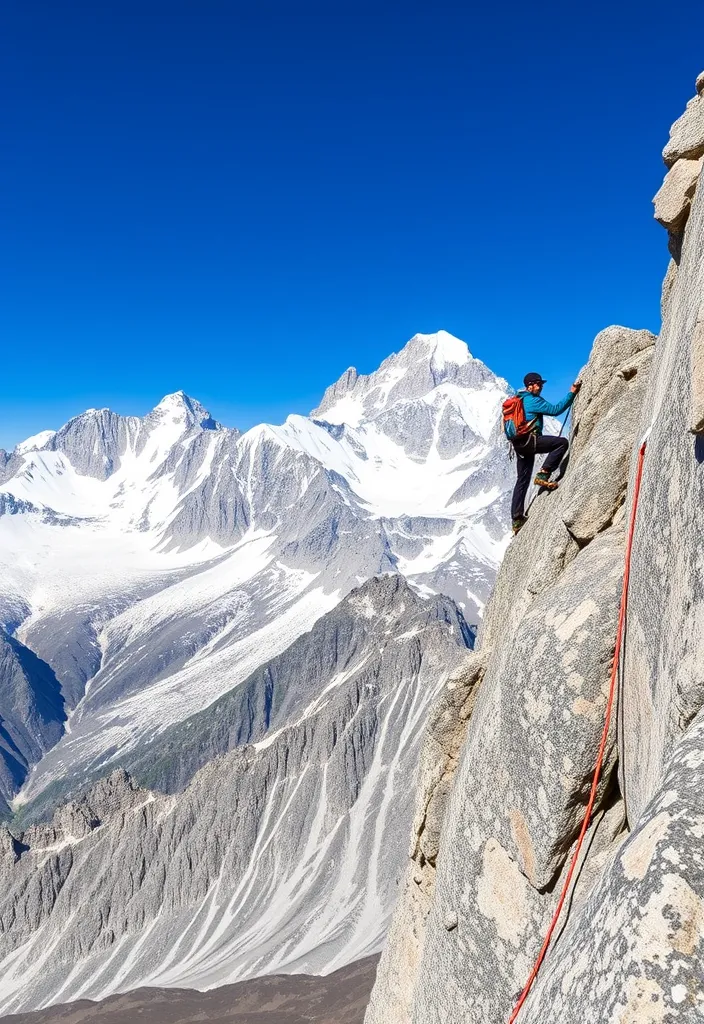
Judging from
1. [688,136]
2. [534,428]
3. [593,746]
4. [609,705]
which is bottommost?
[593,746]

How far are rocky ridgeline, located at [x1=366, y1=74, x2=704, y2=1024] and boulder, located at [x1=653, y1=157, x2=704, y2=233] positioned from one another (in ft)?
0.13

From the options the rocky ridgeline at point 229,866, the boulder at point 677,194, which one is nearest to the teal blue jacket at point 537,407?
the boulder at point 677,194

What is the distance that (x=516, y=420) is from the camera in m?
14.6

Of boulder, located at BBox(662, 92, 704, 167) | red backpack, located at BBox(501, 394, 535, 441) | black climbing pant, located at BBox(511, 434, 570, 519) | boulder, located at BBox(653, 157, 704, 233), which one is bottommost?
black climbing pant, located at BBox(511, 434, 570, 519)

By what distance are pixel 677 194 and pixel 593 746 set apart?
25.7ft

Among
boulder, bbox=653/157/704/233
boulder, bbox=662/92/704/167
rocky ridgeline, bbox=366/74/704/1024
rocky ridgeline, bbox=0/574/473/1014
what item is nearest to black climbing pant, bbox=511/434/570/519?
rocky ridgeline, bbox=366/74/704/1024

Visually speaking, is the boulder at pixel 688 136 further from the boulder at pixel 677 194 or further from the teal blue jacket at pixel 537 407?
the teal blue jacket at pixel 537 407

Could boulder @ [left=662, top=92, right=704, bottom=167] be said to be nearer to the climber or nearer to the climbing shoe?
the climber

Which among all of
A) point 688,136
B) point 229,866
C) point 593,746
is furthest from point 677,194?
point 229,866

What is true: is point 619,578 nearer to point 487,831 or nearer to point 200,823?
point 487,831

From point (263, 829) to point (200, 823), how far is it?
9.36m

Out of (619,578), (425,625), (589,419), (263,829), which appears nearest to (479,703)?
(619,578)

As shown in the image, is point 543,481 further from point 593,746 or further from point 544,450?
point 593,746

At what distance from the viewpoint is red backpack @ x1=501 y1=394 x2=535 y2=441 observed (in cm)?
1441
